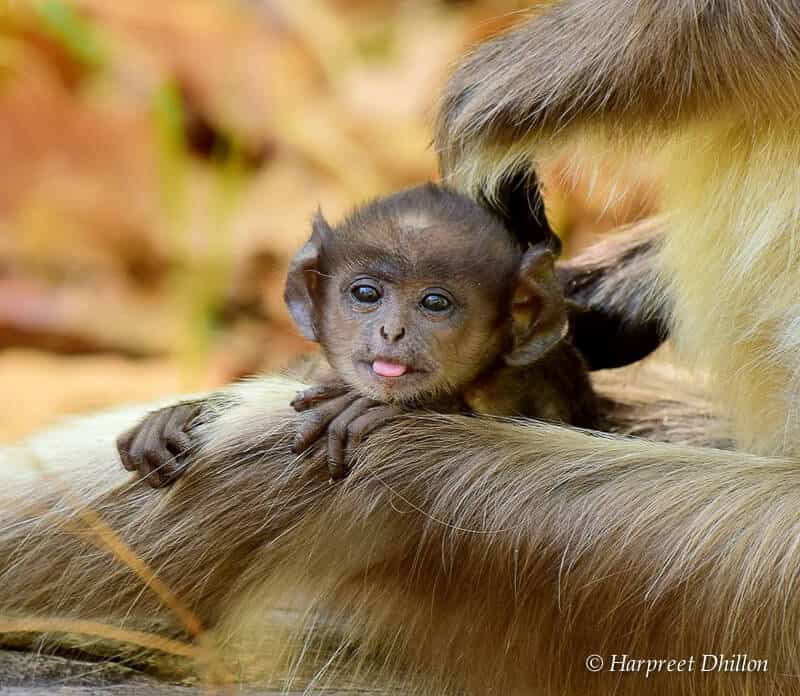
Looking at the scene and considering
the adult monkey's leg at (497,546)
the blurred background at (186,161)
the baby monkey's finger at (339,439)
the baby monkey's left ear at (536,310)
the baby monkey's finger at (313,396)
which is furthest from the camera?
the blurred background at (186,161)

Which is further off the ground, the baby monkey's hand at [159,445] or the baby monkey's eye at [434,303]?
the baby monkey's eye at [434,303]

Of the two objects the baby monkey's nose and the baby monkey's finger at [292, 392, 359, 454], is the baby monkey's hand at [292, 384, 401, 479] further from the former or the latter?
the baby monkey's nose

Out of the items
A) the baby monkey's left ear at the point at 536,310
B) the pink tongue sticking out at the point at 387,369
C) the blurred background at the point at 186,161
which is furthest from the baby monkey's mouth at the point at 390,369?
the blurred background at the point at 186,161

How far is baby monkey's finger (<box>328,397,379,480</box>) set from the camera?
99.7 inches

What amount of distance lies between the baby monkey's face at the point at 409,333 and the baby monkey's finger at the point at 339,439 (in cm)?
6

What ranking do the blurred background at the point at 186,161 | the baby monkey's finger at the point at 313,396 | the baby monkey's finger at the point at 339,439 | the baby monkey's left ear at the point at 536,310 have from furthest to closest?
the blurred background at the point at 186,161 → the baby monkey's left ear at the point at 536,310 → the baby monkey's finger at the point at 313,396 → the baby monkey's finger at the point at 339,439

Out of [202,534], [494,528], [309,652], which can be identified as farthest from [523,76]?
[309,652]

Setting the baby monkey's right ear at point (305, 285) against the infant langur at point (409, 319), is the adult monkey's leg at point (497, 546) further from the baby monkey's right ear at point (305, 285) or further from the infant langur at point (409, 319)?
the baby monkey's right ear at point (305, 285)

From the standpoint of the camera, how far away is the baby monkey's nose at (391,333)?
8.53ft

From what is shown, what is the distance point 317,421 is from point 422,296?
12.9 inches

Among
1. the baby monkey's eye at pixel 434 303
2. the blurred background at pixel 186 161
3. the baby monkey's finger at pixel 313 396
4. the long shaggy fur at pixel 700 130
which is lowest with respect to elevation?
the baby monkey's finger at pixel 313 396

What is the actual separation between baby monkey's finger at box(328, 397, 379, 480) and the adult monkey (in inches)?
1.5

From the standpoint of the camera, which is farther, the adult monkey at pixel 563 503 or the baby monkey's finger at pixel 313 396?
the baby monkey's finger at pixel 313 396

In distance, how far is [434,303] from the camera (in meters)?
2.69
